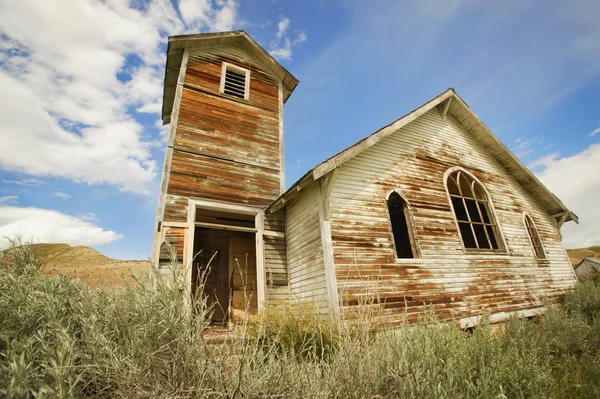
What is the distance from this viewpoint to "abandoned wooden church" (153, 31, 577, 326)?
6.53 metres

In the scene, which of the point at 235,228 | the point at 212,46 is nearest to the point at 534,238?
the point at 235,228

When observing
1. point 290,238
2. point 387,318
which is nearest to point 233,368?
point 387,318

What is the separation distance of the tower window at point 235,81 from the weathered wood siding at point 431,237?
5.17m

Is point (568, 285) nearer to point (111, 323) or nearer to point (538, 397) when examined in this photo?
point (538, 397)

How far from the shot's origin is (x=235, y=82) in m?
9.94

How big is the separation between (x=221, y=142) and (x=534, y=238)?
40.6 ft

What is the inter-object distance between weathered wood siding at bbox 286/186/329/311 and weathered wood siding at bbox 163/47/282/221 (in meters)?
1.34

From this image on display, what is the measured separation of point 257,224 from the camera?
26.2ft

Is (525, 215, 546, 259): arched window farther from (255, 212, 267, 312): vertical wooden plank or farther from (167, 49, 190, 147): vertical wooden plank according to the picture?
(167, 49, 190, 147): vertical wooden plank

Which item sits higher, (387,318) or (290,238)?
(290,238)

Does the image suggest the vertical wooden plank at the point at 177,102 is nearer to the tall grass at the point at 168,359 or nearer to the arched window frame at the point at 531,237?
the tall grass at the point at 168,359

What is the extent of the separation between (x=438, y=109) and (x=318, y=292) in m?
8.33

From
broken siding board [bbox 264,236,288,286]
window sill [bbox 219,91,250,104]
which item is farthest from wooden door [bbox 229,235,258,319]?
window sill [bbox 219,91,250,104]

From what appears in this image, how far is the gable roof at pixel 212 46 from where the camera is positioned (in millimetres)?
9188
